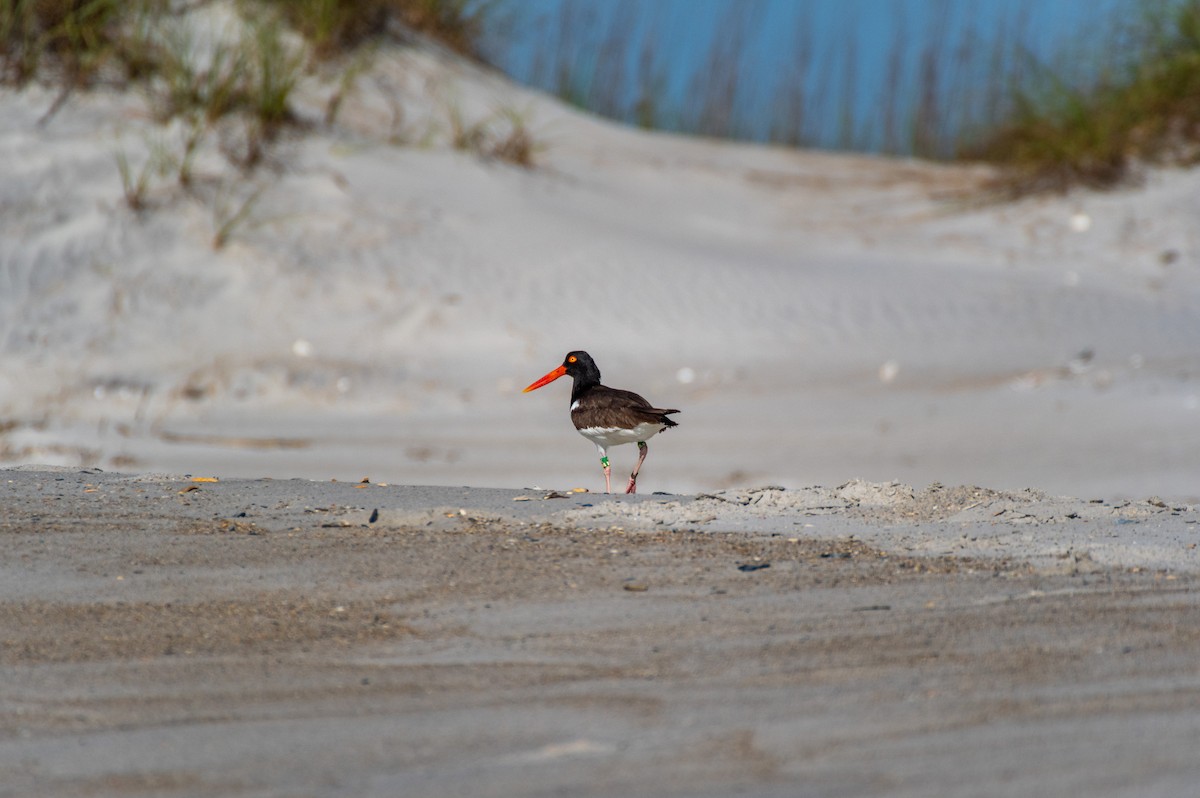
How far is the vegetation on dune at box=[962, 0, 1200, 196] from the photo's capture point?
30.7 feet

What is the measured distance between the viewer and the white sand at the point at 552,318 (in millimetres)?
6426

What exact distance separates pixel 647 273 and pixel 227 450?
2984mm

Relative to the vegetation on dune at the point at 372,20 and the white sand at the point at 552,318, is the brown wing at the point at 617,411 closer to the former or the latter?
the white sand at the point at 552,318

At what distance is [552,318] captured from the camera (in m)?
7.72

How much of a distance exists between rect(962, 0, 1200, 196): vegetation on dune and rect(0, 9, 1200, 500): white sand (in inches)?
12.0

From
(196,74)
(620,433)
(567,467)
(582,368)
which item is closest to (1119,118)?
(567,467)

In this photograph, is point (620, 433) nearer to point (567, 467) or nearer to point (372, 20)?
point (567, 467)

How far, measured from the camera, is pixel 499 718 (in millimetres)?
2182

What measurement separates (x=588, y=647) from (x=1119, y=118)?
849cm

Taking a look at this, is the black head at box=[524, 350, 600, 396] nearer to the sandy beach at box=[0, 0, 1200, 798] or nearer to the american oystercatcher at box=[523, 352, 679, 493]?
the american oystercatcher at box=[523, 352, 679, 493]

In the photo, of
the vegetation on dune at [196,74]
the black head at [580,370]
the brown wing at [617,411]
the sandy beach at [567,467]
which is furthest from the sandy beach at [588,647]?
the vegetation on dune at [196,74]

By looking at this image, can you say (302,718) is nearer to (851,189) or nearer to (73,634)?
(73,634)

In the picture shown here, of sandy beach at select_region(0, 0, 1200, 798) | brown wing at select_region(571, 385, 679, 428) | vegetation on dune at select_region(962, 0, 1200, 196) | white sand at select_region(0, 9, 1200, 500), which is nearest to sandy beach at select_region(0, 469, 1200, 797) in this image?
sandy beach at select_region(0, 0, 1200, 798)

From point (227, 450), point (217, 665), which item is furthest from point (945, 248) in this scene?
point (217, 665)
